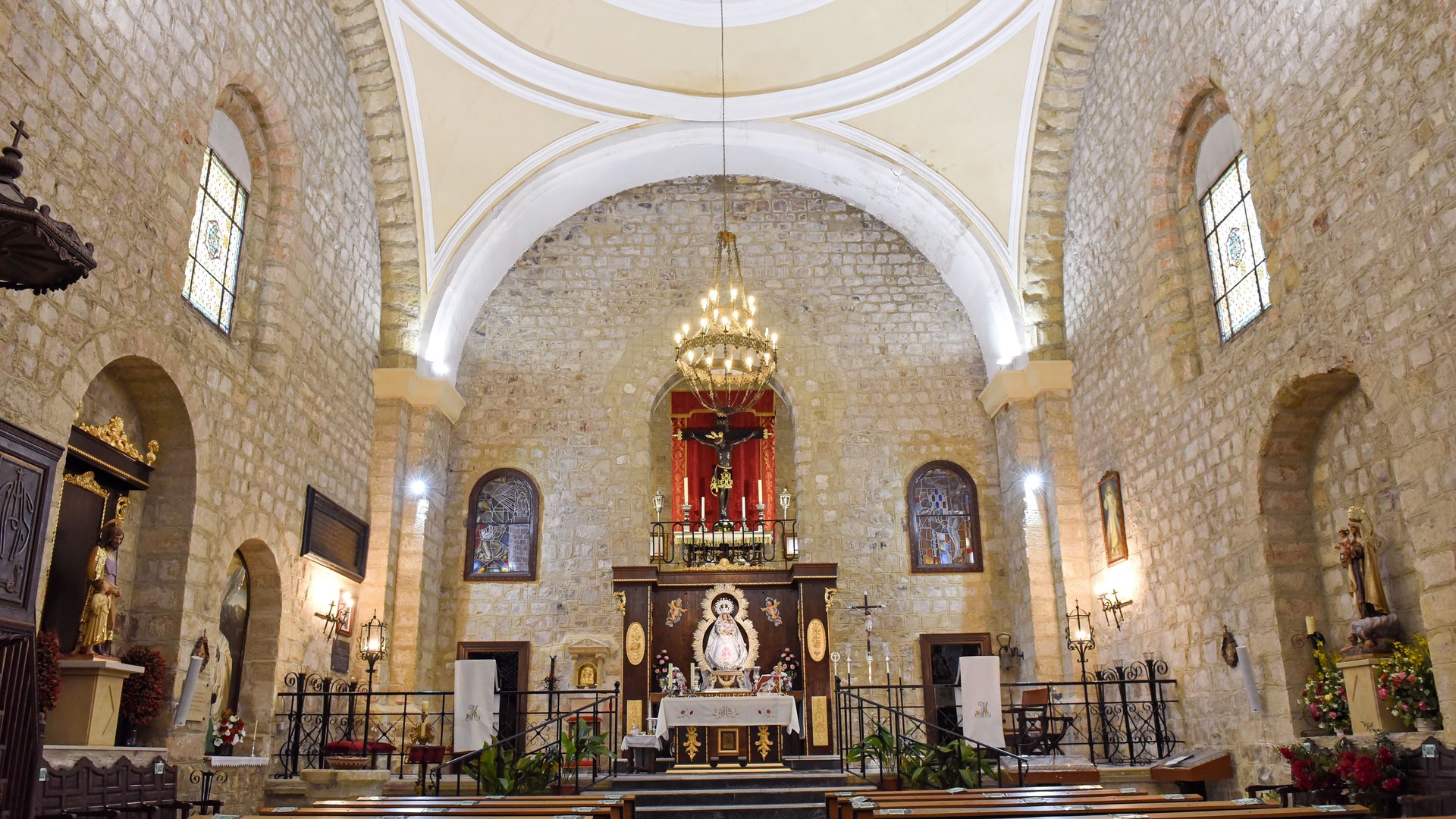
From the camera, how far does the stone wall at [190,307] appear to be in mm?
7035

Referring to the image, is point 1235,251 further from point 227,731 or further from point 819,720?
point 227,731

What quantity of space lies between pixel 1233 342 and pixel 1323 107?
7.66 feet

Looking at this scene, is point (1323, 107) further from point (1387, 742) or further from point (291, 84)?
point (291, 84)

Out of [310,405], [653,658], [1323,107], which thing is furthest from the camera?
[653,658]

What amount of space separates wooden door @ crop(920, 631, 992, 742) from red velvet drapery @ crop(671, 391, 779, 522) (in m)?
3.20

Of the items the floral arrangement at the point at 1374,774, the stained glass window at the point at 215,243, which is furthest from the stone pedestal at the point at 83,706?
the floral arrangement at the point at 1374,774

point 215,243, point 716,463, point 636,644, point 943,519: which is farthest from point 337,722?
point 943,519

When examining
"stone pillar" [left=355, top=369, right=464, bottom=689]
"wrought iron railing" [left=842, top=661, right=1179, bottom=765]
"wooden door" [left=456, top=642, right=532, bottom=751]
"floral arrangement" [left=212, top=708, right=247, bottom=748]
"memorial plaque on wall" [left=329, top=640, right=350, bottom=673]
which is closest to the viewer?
"floral arrangement" [left=212, top=708, right=247, bottom=748]

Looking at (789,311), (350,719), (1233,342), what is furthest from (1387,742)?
(789,311)

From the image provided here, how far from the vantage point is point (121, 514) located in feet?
27.9

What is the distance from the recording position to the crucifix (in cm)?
1360

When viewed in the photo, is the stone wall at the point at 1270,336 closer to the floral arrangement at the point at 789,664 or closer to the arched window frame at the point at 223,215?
the floral arrangement at the point at 789,664

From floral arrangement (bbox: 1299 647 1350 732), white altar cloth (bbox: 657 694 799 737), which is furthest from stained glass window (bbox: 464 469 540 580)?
floral arrangement (bbox: 1299 647 1350 732)

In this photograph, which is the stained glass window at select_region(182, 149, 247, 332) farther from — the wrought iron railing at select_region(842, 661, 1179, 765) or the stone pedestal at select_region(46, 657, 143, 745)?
the wrought iron railing at select_region(842, 661, 1179, 765)
